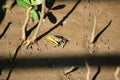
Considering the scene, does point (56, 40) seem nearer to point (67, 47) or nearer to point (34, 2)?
point (67, 47)

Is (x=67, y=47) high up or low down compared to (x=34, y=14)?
down

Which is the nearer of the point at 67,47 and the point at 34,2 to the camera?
the point at 34,2

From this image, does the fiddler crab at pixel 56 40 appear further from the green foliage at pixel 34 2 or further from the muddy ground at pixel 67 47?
the green foliage at pixel 34 2

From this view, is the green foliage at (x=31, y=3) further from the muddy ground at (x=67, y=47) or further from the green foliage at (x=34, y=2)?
the muddy ground at (x=67, y=47)

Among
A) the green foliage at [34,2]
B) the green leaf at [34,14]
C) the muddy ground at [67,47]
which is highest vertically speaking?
the green foliage at [34,2]

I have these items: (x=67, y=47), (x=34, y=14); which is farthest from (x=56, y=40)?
(x=34, y=14)

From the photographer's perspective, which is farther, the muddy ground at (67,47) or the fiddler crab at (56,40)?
the fiddler crab at (56,40)

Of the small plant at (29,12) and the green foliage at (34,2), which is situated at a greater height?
the green foliage at (34,2)

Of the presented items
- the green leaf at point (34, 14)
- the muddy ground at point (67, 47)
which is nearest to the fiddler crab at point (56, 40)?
the muddy ground at point (67, 47)

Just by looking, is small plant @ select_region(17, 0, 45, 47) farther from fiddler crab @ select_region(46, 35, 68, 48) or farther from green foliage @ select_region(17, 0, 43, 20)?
fiddler crab @ select_region(46, 35, 68, 48)

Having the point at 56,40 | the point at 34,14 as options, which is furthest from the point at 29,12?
the point at 56,40
